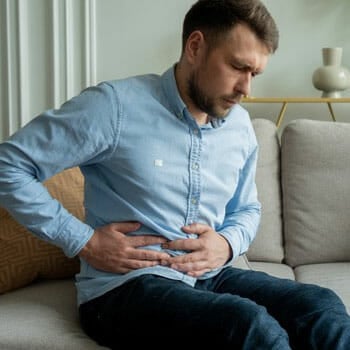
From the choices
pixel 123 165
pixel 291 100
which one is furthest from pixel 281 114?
pixel 123 165

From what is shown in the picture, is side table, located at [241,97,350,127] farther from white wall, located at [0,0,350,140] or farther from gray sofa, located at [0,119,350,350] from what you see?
gray sofa, located at [0,119,350,350]

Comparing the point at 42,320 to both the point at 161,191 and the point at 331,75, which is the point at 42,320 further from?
the point at 331,75

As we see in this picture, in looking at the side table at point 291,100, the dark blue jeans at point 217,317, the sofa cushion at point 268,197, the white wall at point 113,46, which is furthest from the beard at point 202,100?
the white wall at point 113,46

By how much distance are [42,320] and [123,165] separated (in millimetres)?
382

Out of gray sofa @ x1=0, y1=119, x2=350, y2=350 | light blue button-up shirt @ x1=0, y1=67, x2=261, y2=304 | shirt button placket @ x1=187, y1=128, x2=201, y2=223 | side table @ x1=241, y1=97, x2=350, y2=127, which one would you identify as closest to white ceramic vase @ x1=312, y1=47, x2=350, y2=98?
side table @ x1=241, y1=97, x2=350, y2=127

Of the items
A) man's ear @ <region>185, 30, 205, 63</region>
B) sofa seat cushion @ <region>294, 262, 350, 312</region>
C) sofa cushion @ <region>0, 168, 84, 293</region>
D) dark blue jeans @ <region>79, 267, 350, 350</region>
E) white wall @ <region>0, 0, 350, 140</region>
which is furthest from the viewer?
white wall @ <region>0, 0, 350, 140</region>

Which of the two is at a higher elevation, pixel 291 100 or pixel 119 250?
pixel 291 100

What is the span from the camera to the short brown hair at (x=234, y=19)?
1436 mm

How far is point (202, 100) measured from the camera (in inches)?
59.0

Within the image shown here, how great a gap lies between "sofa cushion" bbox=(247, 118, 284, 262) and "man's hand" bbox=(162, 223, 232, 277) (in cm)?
64

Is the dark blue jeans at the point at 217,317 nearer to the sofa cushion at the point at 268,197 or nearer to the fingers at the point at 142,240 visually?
the fingers at the point at 142,240

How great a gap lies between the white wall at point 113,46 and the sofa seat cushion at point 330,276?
2.45 feet

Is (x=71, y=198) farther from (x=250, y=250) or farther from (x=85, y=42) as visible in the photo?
(x=85, y=42)

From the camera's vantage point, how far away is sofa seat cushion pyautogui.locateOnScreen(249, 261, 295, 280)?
2025mm
